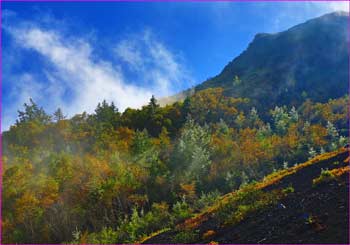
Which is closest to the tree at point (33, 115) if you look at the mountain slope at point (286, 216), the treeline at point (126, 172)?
the treeline at point (126, 172)

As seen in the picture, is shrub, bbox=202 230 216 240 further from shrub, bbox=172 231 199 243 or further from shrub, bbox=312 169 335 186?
shrub, bbox=312 169 335 186

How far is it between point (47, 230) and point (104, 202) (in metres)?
7.73

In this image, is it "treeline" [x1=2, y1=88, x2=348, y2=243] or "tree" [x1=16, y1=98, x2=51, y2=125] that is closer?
"treeline" [x1=2, y1=88, x2=348, y2=243]

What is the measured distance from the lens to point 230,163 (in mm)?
75500

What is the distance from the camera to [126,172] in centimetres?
6419

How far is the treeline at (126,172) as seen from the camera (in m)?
55.6

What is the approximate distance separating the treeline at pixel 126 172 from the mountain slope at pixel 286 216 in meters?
9.24

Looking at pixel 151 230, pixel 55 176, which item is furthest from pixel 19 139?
pixel 151 230

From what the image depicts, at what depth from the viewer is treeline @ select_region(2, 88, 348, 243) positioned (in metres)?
55.6

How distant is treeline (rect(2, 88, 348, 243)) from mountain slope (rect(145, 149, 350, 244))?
9.24m

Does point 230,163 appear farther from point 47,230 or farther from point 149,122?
point 149,122

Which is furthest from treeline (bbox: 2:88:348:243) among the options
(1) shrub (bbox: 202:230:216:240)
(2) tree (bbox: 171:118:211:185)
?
(1) shrub (bbox: 202:230:216:240)

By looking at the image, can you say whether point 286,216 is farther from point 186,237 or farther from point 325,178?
point 186,237

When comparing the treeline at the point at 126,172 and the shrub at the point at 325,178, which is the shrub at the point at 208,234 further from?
the treeline at the point at 126,172
